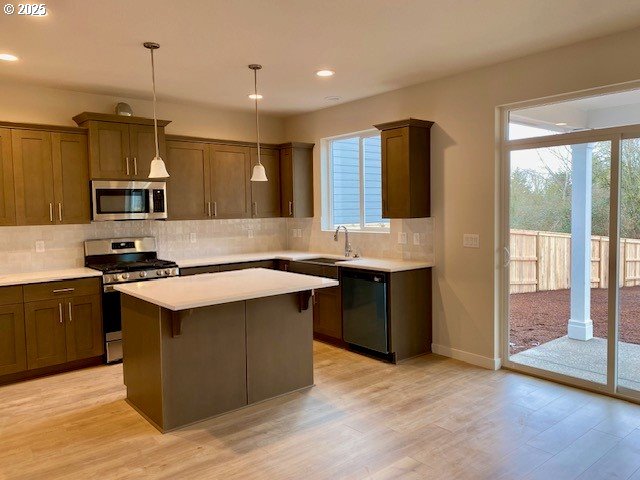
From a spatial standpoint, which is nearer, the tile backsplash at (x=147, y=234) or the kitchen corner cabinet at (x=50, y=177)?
the kitchen corner cabinet at (x=50, y=177)

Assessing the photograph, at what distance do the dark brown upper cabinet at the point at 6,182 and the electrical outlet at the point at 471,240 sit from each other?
163 inches

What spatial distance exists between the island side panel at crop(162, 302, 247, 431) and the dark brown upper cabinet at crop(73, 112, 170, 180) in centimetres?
225

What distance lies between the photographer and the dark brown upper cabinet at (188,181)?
537cm

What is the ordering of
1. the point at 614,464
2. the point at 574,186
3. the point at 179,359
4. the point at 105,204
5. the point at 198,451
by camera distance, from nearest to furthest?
the point at 614,464, the point at 198,451, the point at 179,359, the point at 574,186, the point at 105,204

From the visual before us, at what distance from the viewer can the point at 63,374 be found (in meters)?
4.44

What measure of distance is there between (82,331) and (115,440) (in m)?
1.67

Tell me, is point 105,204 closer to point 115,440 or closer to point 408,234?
point 115,440

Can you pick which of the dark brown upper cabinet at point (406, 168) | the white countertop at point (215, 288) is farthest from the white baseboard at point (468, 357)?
the white countertop at point (215, 288)

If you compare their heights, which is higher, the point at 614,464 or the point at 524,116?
the point at 524,116

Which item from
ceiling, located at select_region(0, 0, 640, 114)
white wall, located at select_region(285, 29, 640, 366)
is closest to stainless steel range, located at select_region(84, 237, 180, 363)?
ceiling, located at select_region(0, 0, 640, 114)

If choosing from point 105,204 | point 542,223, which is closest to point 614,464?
point 542,223

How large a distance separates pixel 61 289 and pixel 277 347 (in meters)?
2.11

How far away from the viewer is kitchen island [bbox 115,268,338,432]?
3.22 meters

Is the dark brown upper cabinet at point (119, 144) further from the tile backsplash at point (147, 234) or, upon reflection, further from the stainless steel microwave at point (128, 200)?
the tile backsplash at point (147, 234)
